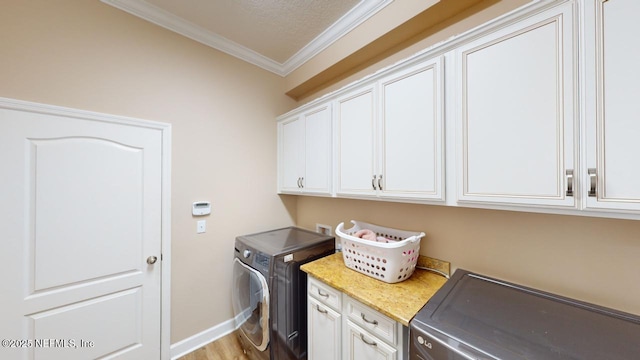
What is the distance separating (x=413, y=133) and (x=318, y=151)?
882mm

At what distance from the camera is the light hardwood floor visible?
1.86 meters

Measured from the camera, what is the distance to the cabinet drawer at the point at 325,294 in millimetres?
1338

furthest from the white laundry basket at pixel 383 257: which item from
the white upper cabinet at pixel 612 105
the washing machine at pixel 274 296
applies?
the white upper cabinet at pixel 612 105

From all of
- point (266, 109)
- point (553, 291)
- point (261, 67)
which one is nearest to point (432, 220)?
point (553, 291)

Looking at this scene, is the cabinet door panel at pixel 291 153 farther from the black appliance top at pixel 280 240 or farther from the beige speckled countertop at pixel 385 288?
the beige speckled countertop at pixel 385 288

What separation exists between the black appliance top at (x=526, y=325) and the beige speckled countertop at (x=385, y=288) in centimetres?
9

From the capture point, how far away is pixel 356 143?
164cm

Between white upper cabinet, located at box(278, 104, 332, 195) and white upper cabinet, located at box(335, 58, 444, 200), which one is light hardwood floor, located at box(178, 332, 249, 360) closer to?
white upper cabinet, located at box(278, 104, 332, 195)

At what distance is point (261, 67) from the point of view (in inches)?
92.8

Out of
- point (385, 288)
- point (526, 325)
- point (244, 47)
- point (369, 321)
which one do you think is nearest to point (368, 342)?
point (369, 321)

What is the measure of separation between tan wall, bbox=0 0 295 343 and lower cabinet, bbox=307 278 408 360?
1122 mm

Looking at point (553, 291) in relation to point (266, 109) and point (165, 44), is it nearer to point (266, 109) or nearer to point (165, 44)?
point (266, 109)

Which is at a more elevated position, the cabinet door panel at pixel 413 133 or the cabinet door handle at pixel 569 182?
the cabinet door panel at pixel 413 133

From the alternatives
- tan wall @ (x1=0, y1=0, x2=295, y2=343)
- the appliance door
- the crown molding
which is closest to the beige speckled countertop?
the appliance door
